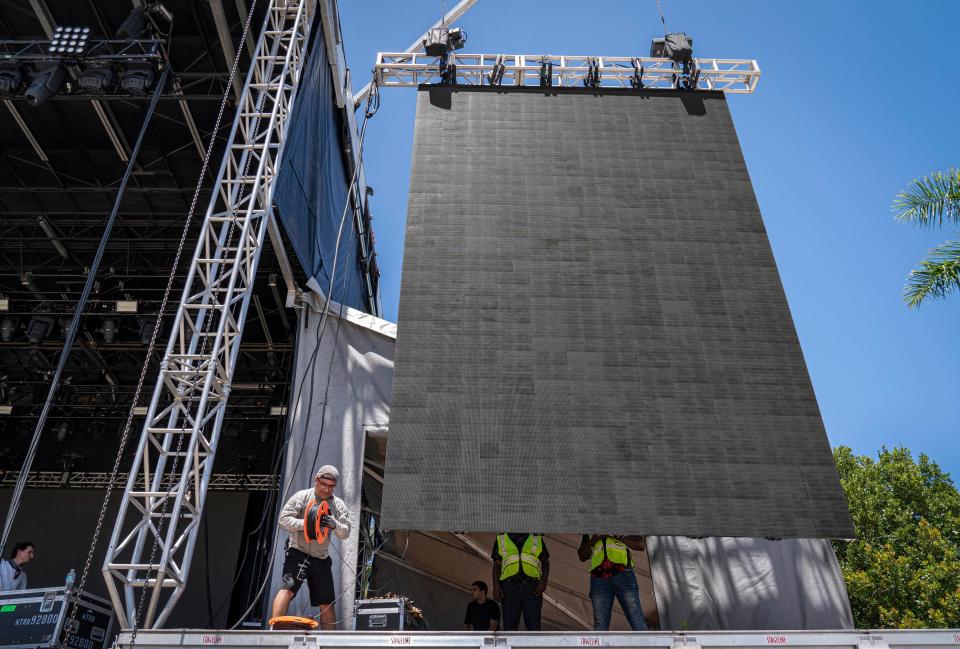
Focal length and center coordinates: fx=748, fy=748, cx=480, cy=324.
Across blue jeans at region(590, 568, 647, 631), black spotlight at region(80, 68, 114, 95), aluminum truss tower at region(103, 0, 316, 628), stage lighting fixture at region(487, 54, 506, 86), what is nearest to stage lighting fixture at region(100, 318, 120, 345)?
aluminum truss tower at region(103, 0, 316, 628)

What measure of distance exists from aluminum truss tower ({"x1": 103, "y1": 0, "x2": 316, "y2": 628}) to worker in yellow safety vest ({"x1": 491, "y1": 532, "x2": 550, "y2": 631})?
2.61m

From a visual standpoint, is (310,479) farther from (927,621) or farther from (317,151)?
(927,621)

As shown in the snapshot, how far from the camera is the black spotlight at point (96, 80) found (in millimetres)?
8523

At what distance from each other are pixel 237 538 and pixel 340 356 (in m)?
7.91

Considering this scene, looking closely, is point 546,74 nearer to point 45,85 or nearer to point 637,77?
point 637,77

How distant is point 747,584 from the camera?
276 inches

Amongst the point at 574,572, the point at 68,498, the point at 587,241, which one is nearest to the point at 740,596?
the point at 574,572

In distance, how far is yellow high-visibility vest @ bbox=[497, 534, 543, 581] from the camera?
6.25m

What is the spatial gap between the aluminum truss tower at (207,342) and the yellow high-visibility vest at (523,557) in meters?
2.62

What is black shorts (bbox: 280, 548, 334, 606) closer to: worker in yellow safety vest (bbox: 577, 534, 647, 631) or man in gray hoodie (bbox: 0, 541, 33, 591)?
worker in yellow safety vest (bbox: 577, 534, 647, 631)

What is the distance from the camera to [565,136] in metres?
8.92

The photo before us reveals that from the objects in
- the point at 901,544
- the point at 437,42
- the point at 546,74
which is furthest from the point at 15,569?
the point at 901,544

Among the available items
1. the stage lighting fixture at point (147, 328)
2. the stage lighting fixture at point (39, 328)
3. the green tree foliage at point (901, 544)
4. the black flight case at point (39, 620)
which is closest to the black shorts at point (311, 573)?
the black flight case at point (39, 620)

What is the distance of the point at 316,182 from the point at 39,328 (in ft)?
19.5
